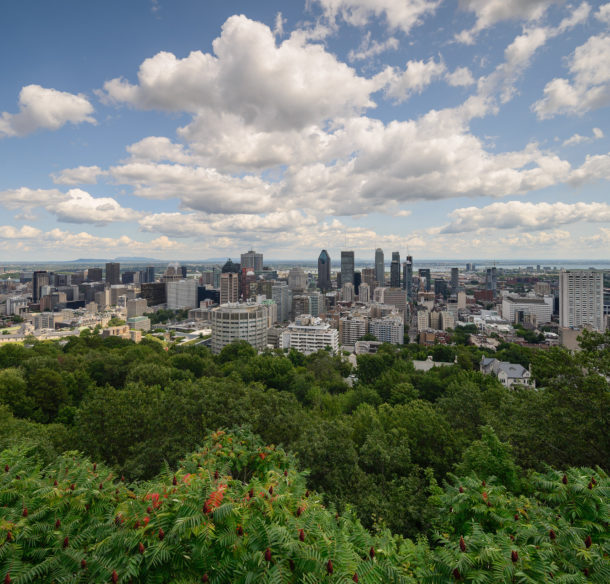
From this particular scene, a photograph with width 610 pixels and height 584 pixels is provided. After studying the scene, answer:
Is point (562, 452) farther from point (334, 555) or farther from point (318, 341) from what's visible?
point (318, 341)

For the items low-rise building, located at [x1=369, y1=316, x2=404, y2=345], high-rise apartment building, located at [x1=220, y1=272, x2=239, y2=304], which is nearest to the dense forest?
low-rise building, located at [x1=369, y1=316, x2=404, y2=345]

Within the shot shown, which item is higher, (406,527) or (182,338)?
(406,527)

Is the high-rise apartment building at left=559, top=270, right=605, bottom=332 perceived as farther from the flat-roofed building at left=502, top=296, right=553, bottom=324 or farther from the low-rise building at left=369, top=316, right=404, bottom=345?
the low-rise building at left=369, top=316, right=404, bottom=345

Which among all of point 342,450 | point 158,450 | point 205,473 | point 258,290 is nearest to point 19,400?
point 158,450

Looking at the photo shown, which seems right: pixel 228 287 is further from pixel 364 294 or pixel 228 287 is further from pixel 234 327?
pixel 234 327

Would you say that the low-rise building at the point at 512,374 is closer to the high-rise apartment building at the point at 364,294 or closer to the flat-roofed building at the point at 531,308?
the flat-roofed building at the point at 531,308

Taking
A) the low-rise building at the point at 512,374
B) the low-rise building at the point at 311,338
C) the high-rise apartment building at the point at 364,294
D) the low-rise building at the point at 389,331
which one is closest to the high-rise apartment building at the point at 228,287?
the high-rise apartment building at the point at 364,294
